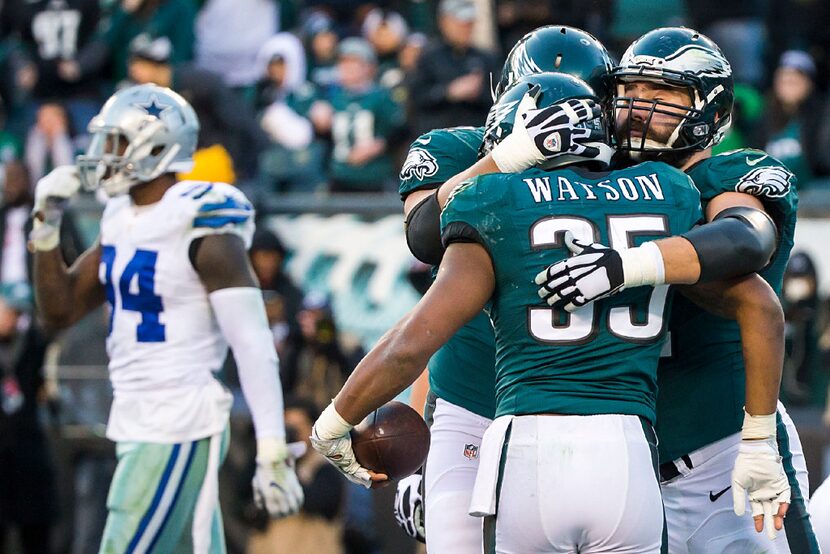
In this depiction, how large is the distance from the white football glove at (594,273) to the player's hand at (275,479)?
6.37ft

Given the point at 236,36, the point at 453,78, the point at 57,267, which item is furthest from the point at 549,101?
the point at 236,36

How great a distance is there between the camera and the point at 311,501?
7.77m

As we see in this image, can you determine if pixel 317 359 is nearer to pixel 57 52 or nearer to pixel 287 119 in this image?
pixel 287 119

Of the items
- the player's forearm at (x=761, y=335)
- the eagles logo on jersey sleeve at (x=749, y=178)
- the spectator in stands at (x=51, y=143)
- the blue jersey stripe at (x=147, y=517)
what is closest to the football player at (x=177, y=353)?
the blue jersey stripe at (x=147, y=517)

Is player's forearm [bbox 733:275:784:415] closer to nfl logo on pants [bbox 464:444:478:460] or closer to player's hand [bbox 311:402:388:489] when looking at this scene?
nfl logo on pants [bbox 464:444:478:460]

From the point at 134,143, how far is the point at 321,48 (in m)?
4.99

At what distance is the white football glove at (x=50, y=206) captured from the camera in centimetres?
559

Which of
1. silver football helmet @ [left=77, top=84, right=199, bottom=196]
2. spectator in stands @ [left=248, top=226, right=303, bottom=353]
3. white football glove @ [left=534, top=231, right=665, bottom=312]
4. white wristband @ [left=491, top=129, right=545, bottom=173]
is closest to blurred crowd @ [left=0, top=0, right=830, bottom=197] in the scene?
spectator in stands @ [left=248, top=226, right=303, bottom=353]

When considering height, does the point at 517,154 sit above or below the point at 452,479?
above

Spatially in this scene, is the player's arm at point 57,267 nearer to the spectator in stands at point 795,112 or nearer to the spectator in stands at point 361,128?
the spectator in stands at point 361,128

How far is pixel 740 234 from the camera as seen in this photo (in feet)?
12.0

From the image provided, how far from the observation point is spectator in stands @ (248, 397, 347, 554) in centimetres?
777

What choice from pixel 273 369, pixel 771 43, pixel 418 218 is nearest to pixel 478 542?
pixel 418 218

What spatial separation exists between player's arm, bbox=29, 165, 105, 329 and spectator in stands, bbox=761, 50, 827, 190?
4.12 metres
